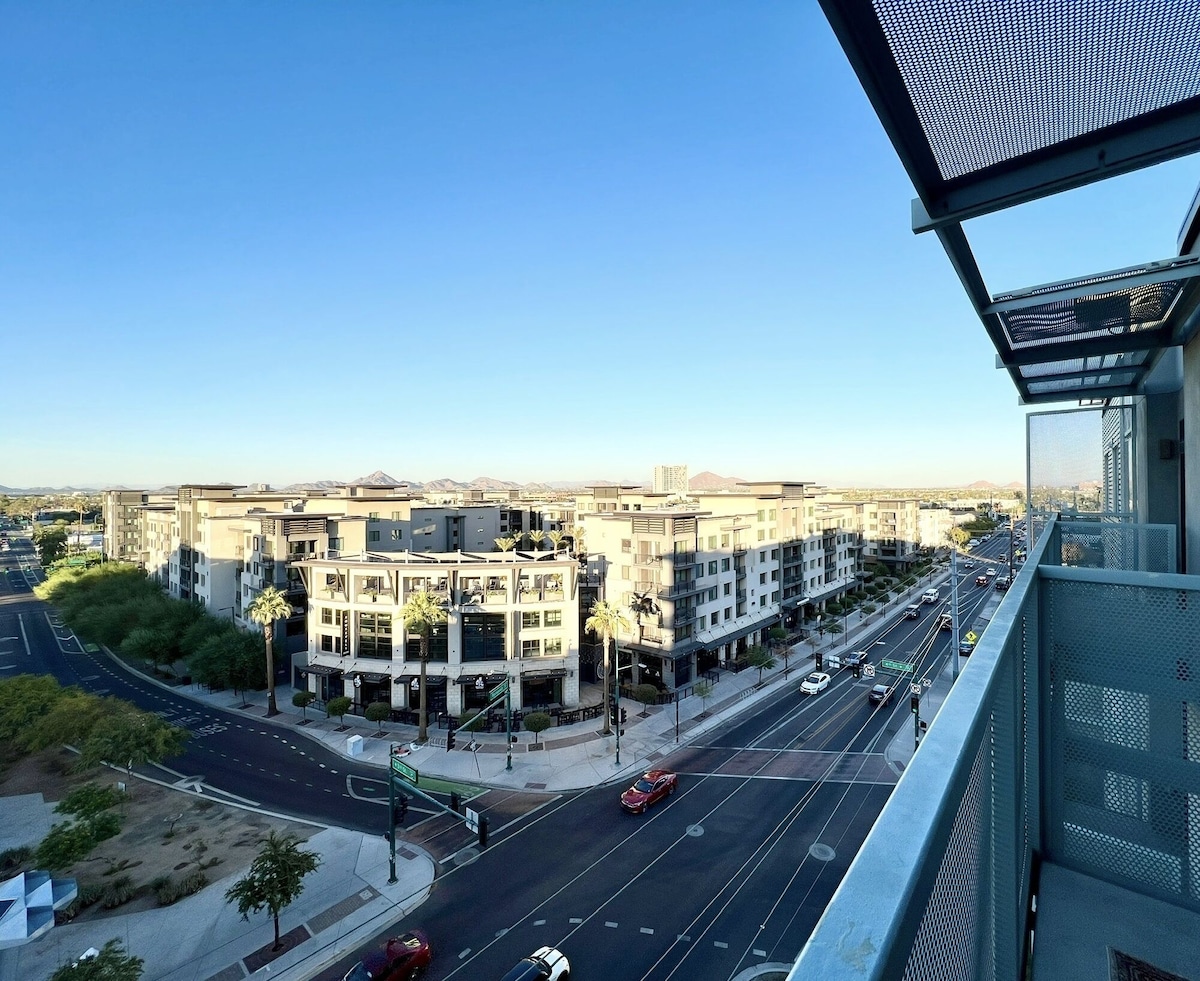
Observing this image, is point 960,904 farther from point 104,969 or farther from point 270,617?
point 270,617

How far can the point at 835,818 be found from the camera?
23.7 m

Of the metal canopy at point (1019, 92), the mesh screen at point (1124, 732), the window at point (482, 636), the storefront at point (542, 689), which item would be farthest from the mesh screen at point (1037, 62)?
the storefront at point (542, 689)

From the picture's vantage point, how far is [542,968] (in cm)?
1556

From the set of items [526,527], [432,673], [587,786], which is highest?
[526,527]

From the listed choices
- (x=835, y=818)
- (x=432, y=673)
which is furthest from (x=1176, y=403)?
(x=432, y=673)

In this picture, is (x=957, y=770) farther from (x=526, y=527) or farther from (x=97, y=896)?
(x=526, y=527)

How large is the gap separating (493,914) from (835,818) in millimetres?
13805

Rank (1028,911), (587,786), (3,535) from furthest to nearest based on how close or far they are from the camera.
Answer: (3,535)
(587,786)
(1028,911)

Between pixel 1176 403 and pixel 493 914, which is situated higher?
pixel 1176 403

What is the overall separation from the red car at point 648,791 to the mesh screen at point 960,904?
24010mm

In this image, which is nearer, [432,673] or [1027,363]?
[1027,363]

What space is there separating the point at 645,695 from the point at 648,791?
41.0 ft

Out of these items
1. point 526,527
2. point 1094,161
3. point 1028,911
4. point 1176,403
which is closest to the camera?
point 1094,161

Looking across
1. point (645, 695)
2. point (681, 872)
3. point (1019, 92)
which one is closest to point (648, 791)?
point (681, 872)
